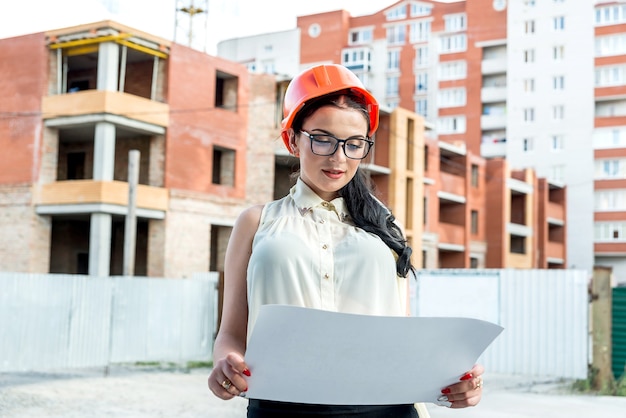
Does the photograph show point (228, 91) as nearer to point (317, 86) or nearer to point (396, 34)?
point (317, 86)

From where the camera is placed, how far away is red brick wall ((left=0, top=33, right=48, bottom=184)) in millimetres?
26812

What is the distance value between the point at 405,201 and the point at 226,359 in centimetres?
3682

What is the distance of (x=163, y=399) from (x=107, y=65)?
1626 centimetres

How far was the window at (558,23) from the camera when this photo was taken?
5900 centimetres

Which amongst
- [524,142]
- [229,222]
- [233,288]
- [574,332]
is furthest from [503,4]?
[233,288]

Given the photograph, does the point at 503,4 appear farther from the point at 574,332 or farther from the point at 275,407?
the point at 275,407

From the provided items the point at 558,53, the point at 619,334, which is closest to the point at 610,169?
the point at 558,53

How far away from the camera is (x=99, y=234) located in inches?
1004

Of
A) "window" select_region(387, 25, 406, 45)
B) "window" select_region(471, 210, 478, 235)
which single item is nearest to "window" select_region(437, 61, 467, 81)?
"window" select_region(387, 25, 406, 45)

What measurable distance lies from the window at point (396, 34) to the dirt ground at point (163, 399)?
52286 mm

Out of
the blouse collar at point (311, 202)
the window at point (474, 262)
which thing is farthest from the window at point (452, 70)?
the blouse collar at point (311, 202)

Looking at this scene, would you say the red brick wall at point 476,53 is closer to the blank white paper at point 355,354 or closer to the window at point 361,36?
the window at point 361,36

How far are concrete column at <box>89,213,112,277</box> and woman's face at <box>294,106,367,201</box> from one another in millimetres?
24213

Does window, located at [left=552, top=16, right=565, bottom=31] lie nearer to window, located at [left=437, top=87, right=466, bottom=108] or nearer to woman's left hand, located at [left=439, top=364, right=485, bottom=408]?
window, located at [left=437, top=87, right=466, bottom=108]
